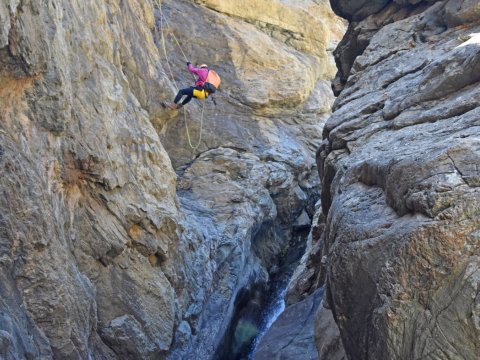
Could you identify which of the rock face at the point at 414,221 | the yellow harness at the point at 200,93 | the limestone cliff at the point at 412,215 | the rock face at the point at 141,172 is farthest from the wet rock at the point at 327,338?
the yellow harness at the point at 200,93

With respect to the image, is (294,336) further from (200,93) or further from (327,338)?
(200,93)

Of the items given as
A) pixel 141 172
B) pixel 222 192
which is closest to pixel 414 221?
pixel 141 172

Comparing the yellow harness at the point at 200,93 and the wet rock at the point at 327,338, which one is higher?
the yellow harness at the point at 200,93

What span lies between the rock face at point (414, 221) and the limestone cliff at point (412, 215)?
0.01m

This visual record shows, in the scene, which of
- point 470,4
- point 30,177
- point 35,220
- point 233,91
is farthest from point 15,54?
point 233,91

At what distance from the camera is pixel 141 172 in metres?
13.1

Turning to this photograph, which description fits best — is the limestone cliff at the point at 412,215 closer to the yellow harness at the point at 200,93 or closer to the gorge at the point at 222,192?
the gorge at the point at 222,192

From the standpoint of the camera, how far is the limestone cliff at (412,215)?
17.5 ft

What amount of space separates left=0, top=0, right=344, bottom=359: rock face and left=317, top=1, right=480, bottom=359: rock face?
4286 mm

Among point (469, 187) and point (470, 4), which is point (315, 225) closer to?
point (470, 4)

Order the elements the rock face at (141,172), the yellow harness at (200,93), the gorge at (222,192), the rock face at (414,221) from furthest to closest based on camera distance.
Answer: the yellow harness at (200,93) → the rock face at (141,172) → the gorge at (222,192) → the rock face at (414,221)

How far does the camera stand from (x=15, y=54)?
25.8 ft

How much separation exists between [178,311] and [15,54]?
24.0 feet

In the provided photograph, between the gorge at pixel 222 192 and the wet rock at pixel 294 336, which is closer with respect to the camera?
the gorge at pixel 222 192
